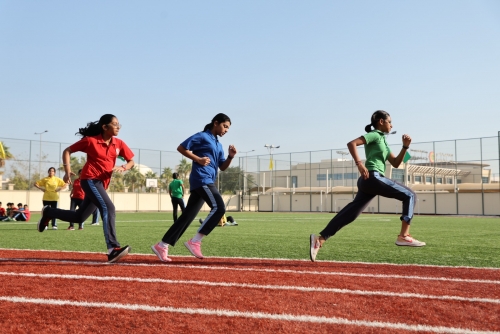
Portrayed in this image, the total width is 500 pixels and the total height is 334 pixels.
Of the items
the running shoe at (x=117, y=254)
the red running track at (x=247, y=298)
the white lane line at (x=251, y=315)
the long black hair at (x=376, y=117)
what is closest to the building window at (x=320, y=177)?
the long black hair at (x=376, y=117)

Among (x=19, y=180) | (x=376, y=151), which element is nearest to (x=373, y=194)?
(x=376, y=151)

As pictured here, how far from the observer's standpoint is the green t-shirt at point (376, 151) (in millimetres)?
6876

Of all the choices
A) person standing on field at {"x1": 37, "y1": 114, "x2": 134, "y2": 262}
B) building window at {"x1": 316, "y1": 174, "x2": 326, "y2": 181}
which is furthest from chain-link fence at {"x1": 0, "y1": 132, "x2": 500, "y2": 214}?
person standing on field at {"x1": 37, "y1": 114, "x2": 134, "y2": 262}

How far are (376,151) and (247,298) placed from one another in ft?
11.2

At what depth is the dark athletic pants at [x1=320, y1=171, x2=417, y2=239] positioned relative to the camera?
6852 mm

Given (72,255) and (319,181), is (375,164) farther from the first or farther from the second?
(319,181)

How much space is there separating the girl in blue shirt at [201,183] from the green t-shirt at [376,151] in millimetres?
1762

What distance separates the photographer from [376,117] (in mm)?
7062

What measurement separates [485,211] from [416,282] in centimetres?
3721

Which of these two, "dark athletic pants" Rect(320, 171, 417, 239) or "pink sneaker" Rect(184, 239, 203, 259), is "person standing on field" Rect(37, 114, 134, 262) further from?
"dark athletic pants" Rect(320, 171, 417, 239)

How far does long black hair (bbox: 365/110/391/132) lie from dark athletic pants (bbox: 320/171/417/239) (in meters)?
0.66

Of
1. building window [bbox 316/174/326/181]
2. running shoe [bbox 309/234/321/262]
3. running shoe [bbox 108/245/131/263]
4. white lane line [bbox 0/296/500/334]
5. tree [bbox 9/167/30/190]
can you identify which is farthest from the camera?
building window [bbox 316/174/326/181]

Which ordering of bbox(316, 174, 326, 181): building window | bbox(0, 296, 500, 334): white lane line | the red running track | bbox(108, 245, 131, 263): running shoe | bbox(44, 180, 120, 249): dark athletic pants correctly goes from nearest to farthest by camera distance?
bbox(0, 296, 500, 334): white lane line
the red running track
bbox(108, 245, 131, 263): running shoe
bbox(44, 180, 120, 249): dark athletic pants
bbox(316, 174, 326, 181): building window

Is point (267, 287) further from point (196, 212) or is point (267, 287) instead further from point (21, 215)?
point (21, 215)
